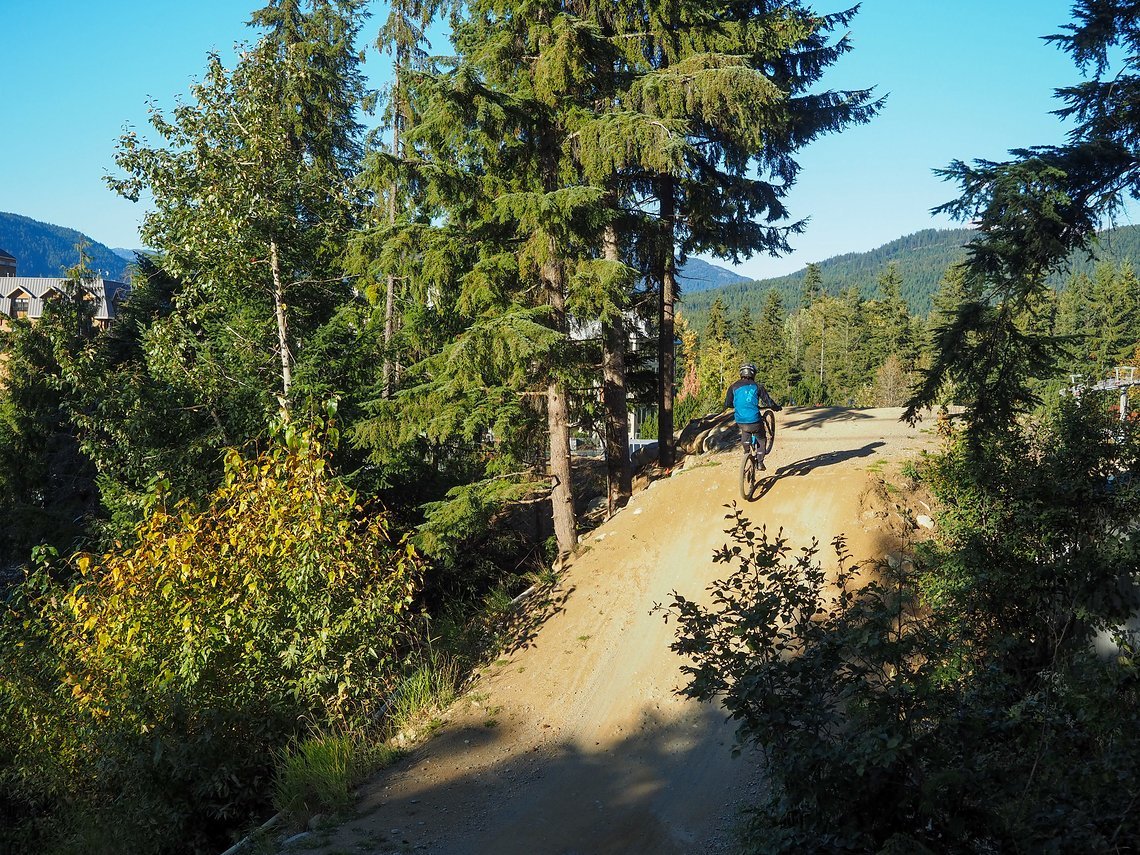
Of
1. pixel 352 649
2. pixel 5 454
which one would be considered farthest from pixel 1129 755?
pixel 5 454

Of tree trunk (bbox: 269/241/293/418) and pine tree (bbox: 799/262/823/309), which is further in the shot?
pine tree (bbox: 799/262/823/309)

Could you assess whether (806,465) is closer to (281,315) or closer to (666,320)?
(666,320)

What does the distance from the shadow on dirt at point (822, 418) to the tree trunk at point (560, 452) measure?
23.3ft

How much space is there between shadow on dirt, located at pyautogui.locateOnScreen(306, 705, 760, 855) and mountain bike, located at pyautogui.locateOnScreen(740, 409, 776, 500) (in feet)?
12.8

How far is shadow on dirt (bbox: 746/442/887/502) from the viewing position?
41.0 feet

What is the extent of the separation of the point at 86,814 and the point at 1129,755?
926 centimetres

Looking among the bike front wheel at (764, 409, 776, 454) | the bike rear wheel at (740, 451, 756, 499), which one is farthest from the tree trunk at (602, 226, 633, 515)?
the bike rear wheel at (740, 451, 756, 499)

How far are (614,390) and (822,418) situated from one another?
7532 mm

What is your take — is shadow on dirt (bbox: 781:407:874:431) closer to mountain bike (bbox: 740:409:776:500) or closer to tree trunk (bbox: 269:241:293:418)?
mountain bike (bbox: 740:409:776:500)

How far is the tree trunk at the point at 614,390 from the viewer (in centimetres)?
1411

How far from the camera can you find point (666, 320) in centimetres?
1605

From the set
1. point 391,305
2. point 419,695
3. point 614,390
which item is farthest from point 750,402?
point 391,305

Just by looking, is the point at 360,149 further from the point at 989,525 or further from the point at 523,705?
the point at 989,525

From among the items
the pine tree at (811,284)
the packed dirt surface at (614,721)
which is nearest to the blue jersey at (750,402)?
the packed dirt surface at (614,721)
